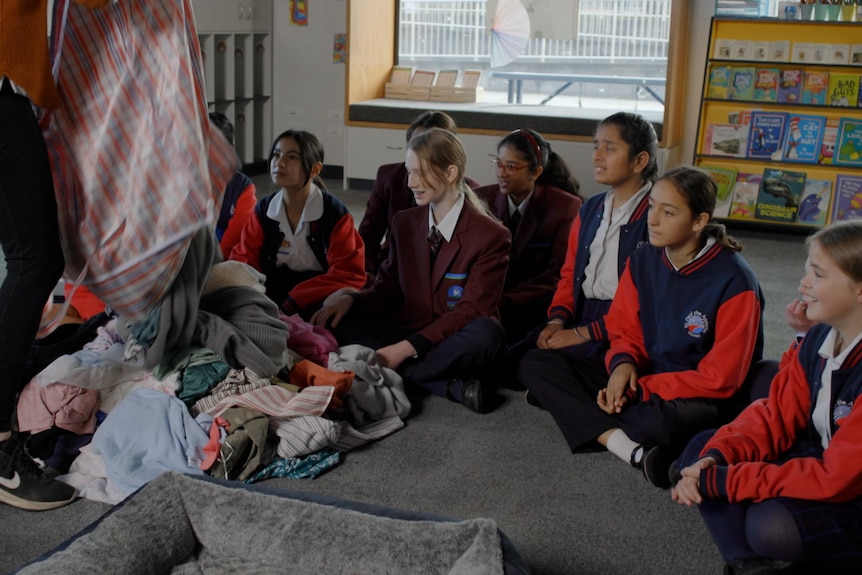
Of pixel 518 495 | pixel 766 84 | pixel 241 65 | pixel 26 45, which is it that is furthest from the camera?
pixel 241 65

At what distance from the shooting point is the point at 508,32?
562 cm

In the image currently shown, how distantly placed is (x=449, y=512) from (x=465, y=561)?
1.71ft

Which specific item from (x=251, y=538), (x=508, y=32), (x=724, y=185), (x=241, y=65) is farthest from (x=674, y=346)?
(x=241, y=65)

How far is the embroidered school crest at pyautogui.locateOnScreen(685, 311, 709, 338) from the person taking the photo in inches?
85.9

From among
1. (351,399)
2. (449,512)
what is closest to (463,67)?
(351,399)

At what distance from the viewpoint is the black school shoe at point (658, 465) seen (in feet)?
6.85

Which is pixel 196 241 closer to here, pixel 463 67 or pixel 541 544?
pixel 541 544

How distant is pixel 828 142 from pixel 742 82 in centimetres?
52

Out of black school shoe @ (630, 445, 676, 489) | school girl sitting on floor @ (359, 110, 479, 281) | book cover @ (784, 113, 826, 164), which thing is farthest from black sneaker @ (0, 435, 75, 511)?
book cover @ (784, 113, 826, 164)

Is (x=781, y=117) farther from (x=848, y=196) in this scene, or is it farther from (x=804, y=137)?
(x=848, y=196)

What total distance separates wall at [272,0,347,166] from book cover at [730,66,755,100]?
240 cm

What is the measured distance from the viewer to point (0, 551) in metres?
1.79

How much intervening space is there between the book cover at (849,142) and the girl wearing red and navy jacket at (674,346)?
9.02ft

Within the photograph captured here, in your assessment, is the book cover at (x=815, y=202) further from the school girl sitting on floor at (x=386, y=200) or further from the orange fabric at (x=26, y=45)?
the orange fabric at (x=26, y=45)
